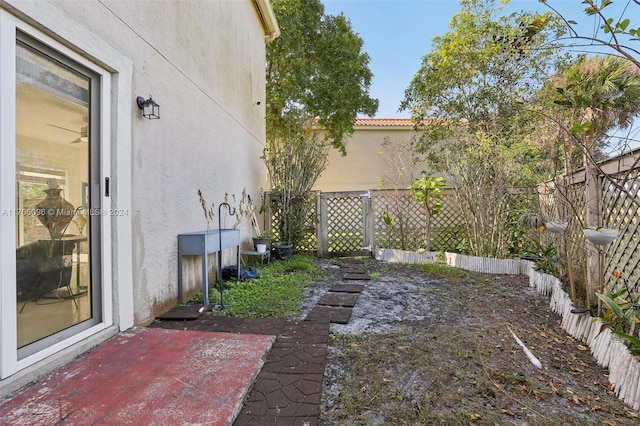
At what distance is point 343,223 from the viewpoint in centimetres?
723

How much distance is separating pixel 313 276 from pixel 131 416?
3731 mm

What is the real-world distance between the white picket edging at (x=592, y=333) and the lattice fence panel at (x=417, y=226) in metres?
1.51

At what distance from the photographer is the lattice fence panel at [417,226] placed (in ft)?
22.3

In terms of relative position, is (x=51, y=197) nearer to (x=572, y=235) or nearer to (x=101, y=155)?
(x=101, y=155)

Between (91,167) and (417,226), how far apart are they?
5993 millimetres

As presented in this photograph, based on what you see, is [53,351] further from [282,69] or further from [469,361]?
[282,69]

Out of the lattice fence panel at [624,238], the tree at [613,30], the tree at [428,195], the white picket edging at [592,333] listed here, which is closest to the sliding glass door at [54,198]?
the tree at [613,30]

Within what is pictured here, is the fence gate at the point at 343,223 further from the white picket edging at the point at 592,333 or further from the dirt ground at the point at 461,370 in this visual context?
the dirt ground at the point at 461,370

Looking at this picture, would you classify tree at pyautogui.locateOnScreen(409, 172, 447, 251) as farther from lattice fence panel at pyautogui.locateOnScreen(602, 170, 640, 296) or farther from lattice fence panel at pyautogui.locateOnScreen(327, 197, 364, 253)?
lattice fence panel at pyautogui.locateOnScreen(602, 170, 640, 296)

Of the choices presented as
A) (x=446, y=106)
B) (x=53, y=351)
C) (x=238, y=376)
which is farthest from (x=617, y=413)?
(x=446, y=106)

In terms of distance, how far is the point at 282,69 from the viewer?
408 inches

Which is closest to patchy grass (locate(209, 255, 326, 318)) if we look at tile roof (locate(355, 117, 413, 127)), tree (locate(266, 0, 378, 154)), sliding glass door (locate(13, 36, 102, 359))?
sliding glass door (locate(13, 36, 102, 359))

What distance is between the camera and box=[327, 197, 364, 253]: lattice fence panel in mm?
7184

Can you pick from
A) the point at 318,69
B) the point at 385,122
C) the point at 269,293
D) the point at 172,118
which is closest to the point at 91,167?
the point at 172,118
